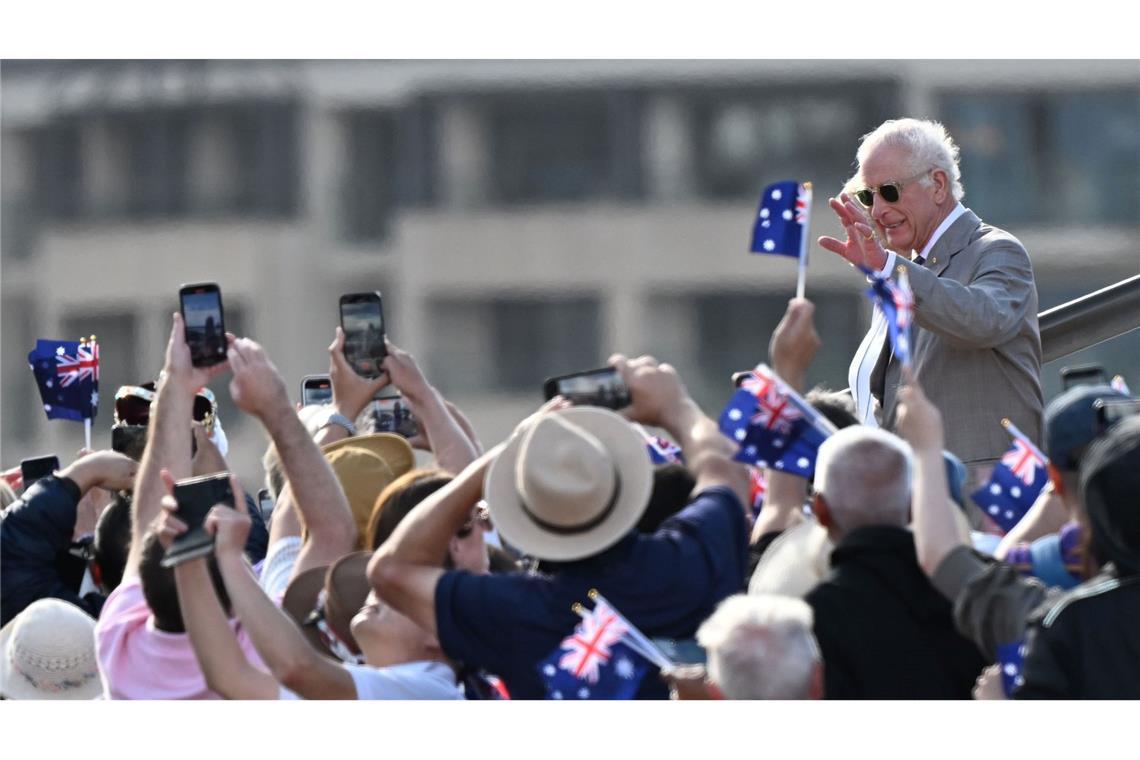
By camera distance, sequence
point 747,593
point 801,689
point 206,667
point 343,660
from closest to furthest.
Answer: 1. point 801,689
2. point 206,667
3. point 747,593
4. point 343,660

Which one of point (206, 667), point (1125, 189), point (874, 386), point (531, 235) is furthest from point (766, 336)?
point (206, 667)

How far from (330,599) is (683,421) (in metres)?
0.60

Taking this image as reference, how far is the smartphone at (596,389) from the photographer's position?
10.5 feet

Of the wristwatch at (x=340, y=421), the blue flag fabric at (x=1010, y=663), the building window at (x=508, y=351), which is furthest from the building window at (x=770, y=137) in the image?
the blue flag fabric at (x=1010, y=663)

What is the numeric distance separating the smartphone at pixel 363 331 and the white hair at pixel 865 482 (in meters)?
1.26

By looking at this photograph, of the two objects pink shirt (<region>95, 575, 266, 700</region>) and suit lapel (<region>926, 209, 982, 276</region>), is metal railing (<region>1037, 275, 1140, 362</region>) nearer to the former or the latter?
suit lapel (<region>926, 209, 982, 276</region>)

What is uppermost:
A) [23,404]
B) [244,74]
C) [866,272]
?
[244,74]

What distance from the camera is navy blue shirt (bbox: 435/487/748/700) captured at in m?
2.89

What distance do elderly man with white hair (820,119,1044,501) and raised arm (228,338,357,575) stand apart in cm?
102

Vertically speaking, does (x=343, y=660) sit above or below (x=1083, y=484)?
below

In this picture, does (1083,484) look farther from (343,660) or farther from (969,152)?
(969,152)

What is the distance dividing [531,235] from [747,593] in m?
20.0

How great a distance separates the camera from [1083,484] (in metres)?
2.66

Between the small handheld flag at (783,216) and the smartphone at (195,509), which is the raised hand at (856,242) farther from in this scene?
the smartphone at (195,509)
